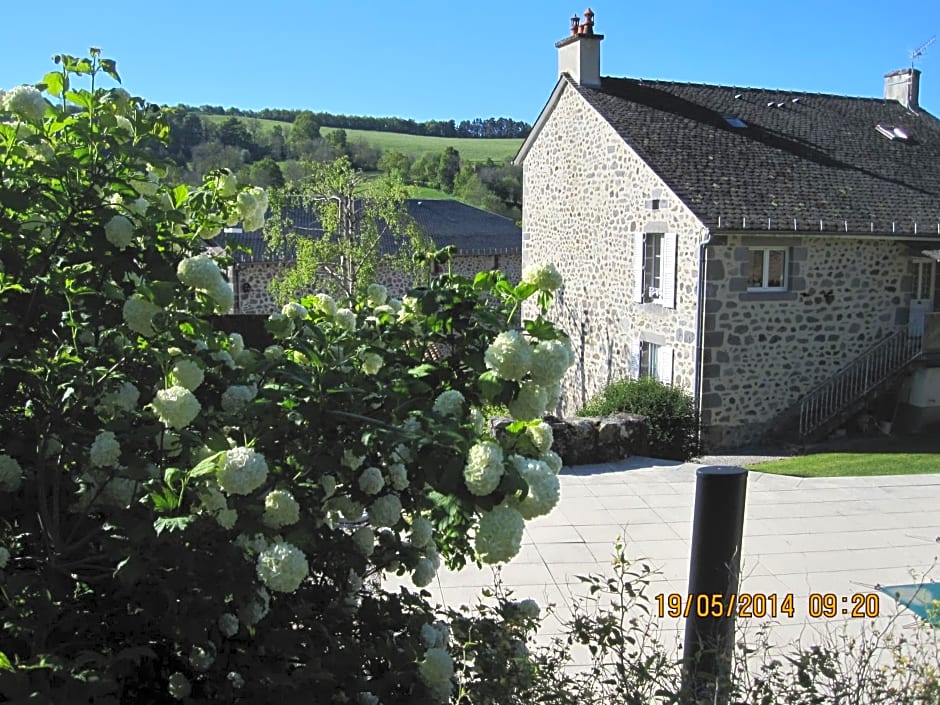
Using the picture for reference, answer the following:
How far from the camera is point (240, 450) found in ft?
6.54

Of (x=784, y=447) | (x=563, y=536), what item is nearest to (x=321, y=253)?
(x=784, y=447)

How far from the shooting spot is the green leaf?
189 centimetres

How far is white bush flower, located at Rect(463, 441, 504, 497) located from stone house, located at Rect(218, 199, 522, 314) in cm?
1828

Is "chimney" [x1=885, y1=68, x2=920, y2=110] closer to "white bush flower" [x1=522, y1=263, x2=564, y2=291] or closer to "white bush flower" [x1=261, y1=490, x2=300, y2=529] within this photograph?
"white bush flower" [x1=522, y1=263, x2=564, y2=291]

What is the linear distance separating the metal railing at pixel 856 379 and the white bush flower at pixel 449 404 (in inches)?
528

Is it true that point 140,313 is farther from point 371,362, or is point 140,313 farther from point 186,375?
point 371,362

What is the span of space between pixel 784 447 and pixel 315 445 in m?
13.3

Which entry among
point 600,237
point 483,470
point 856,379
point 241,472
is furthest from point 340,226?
point 483,470

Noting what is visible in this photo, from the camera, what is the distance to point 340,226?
63.6 feet

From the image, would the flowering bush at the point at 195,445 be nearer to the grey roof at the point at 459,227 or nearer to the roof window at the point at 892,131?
the roof window at the point at 892,131

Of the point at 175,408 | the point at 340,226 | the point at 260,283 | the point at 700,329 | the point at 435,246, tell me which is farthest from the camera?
the point at 260,283

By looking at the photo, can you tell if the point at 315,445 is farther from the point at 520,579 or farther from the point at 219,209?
the point at 520,579

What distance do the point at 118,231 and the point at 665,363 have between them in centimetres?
1328
